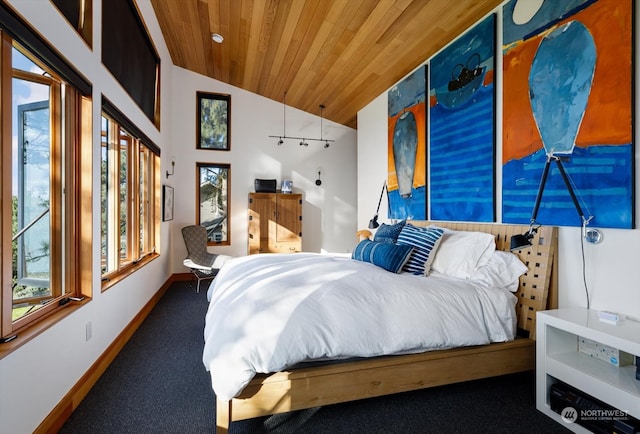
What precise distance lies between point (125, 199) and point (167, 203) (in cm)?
145

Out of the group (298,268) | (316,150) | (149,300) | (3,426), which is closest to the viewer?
(3,426)

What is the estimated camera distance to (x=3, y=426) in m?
1.27

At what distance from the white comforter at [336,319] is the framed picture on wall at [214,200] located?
11.7 ft

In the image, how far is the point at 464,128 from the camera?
2912 mm

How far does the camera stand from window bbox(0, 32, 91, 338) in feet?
4.59

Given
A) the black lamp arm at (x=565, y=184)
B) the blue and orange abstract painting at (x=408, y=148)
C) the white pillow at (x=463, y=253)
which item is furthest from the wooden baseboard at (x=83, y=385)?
the blue and orange abstract painting at (x=408, y=148)

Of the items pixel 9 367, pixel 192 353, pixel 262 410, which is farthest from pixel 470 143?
pixel 9 367

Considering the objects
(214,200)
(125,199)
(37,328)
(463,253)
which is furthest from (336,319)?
(214,200)

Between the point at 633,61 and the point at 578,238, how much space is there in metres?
1.05

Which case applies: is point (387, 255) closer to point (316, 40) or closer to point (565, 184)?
point (565, 184)

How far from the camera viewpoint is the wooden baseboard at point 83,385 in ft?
5.28

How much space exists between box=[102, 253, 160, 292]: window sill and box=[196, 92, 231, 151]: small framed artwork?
2.45 metres

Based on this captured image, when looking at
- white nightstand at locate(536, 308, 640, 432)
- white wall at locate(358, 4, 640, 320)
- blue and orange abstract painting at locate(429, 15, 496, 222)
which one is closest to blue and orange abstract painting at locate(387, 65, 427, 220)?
blue and orange abstract painting at locate(429, 15, 496, 222)

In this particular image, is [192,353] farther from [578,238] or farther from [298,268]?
[578,238]
